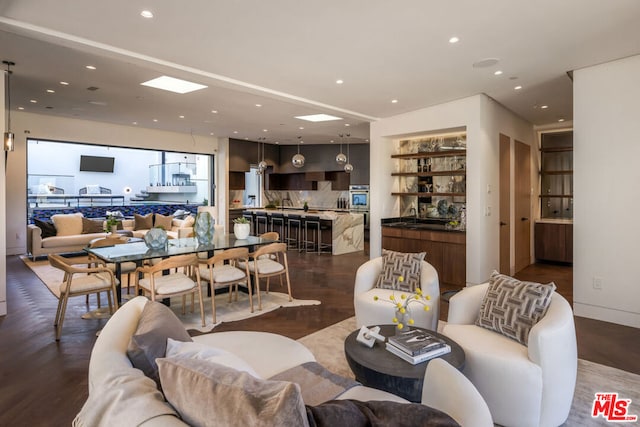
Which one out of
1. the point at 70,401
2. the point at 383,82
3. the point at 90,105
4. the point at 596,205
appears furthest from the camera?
the point at 90,105

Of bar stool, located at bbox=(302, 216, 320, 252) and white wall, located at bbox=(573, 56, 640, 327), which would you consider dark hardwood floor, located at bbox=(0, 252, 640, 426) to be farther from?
bar stool, located at bbox=(302, 216, 320, 252)

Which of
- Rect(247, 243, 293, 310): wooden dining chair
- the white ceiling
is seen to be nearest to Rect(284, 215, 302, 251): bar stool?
the white ceiling

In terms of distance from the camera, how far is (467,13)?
297 centimetres

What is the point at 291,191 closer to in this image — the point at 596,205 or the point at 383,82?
the point at 383,82

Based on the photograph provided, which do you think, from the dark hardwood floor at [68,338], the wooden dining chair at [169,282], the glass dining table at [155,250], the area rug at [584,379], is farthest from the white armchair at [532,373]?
the glass dining table at [155,250]

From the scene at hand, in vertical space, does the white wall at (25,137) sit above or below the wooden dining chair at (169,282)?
above

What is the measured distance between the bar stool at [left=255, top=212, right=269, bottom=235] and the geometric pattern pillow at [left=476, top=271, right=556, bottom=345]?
7754 millimetres

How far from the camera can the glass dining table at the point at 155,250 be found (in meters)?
3.86

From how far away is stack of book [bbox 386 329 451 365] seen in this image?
7.11 feet

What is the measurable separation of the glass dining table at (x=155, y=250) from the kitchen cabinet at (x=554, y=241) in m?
5.62

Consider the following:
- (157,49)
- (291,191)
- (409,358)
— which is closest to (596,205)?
(409,358)

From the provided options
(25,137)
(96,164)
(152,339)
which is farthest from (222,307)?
(96,164)

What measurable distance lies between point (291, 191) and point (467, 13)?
10.1m

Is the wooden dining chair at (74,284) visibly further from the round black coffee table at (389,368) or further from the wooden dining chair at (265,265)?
the round black coffee table at (389,368)
